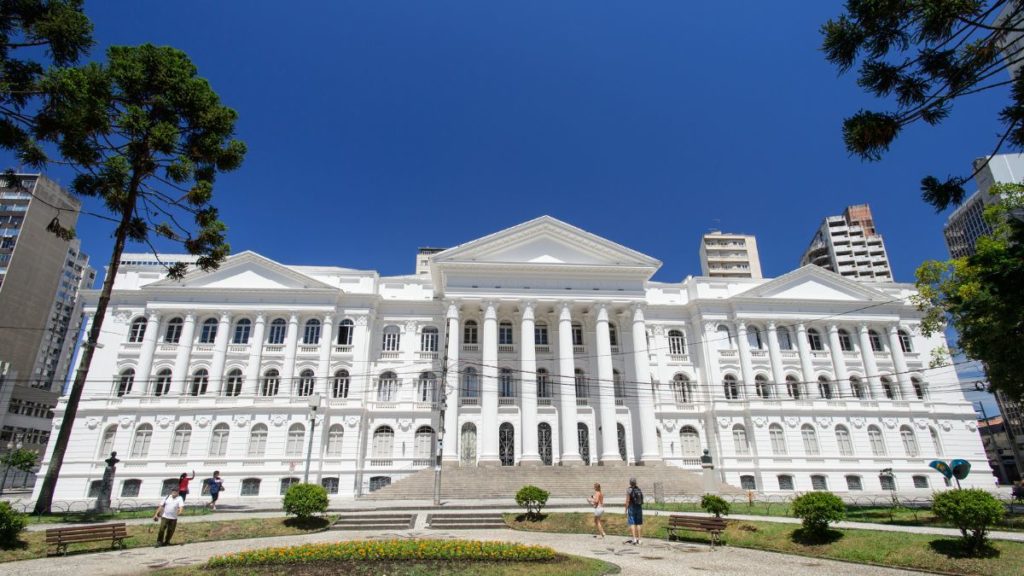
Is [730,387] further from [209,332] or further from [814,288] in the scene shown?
[209,332]

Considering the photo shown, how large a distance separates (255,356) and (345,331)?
5585mm

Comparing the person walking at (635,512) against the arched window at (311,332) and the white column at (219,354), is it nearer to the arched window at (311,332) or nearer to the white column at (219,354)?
the arched window at (311,332)

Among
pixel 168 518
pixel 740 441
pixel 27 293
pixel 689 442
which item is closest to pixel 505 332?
pixel 689 442

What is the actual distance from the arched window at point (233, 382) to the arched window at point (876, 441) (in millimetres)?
40753

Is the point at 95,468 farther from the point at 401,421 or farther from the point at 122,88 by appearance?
the point at 122,88

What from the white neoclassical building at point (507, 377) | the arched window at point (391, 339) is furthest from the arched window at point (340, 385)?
the arched window at point (391, 339)

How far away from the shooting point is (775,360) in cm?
3581

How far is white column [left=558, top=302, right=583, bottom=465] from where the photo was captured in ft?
101

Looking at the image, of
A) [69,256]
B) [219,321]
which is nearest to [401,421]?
[219,321]

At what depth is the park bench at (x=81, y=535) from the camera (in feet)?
40.8

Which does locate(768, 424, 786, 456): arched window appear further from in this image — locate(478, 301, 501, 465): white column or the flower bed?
the flower bed

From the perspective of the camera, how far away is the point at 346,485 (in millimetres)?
30469

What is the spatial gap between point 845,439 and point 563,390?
768 inches

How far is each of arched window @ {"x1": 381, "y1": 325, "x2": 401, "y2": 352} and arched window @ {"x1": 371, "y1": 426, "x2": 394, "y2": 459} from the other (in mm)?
5222
